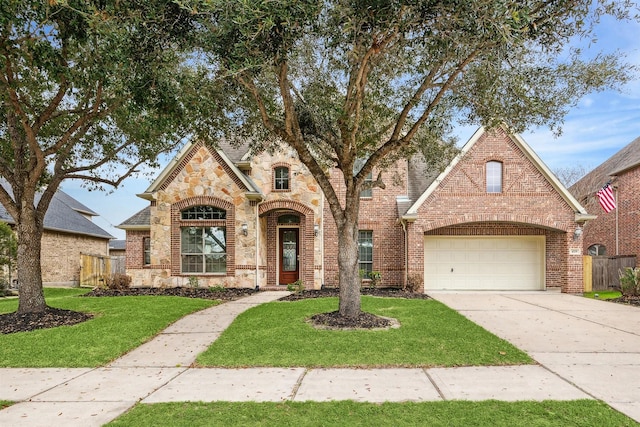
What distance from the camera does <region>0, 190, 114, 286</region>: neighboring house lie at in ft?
71.8

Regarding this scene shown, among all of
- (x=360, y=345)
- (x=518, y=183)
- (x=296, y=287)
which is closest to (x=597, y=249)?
(x=518, y=183)

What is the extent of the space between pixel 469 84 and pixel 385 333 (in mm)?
5371

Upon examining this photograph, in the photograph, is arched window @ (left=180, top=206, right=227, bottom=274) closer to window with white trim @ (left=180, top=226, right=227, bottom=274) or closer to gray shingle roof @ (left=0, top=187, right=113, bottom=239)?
window with white trim @ (left=180, top=226, right=227, bottom=274)

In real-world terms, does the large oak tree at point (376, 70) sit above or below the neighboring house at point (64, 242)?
above

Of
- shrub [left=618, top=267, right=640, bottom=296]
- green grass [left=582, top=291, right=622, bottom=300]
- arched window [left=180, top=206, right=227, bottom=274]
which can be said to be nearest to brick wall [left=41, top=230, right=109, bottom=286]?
arched window [left=180, top=206, right=227, bottom=274]

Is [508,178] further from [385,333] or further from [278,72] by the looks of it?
[278,72]

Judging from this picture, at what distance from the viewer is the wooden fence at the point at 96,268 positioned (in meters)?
21.7

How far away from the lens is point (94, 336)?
803 cm

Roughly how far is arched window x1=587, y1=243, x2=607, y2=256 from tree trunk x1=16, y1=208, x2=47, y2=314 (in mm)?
24275

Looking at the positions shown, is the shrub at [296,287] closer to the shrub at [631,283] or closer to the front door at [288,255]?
the front door at [288,255]

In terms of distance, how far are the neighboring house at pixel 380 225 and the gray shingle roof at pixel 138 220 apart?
246cm

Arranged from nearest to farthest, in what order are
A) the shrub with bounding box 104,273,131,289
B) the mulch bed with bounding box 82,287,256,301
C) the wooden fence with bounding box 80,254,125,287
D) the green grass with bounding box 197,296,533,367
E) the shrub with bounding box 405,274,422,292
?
the green grass with bounding box 197,296,533,367, the mulch bed with bounding box 82,287,256,301, the shrub with bounding box 405,274,422,292, the shrub with bounding box 104,273,131,289, the wooden fence with bounding box 80,254,125,287

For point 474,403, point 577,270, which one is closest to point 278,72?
point 474,403

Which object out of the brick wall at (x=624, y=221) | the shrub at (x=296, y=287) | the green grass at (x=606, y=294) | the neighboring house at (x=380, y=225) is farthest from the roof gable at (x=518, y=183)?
the brick wall at (x=624, y=221)
